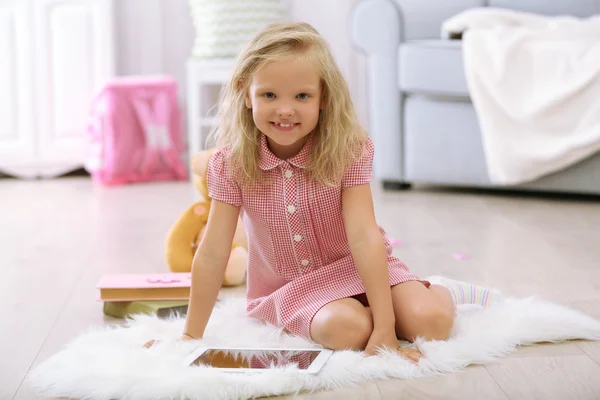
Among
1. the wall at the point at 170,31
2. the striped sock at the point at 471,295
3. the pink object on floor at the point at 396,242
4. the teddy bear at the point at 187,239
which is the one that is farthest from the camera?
the wall at the point at 170,31

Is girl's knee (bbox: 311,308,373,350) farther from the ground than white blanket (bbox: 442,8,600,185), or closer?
closer

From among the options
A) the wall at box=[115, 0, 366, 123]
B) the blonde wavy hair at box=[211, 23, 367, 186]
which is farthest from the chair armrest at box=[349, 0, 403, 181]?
the blonde wavy hair at box=[211, 23, 367, 186]

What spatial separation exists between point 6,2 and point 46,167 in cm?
61

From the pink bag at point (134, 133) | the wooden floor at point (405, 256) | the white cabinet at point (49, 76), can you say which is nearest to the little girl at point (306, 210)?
the wooden floor at point (405, 256)

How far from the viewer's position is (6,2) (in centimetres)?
313

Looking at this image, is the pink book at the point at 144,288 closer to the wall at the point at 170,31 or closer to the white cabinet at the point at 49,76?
the white cabinet at the point at 49,76

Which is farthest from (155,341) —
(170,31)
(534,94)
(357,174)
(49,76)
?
(170,31)

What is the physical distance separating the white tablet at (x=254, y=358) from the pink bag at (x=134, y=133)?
200 cm

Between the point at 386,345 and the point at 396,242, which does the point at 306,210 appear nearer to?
the point at 386,345

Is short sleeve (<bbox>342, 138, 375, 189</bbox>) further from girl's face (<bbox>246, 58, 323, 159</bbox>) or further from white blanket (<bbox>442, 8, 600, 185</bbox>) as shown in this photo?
white blanket (<bbox>442, 8, 600, 185</bbox>)

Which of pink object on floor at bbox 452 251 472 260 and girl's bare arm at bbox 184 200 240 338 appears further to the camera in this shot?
pink object on floor at bbox 452 251 472 260

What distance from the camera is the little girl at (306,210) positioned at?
3.68 ft

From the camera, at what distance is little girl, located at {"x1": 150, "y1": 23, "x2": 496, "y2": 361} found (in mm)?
1122

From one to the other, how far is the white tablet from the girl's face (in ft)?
0.90
